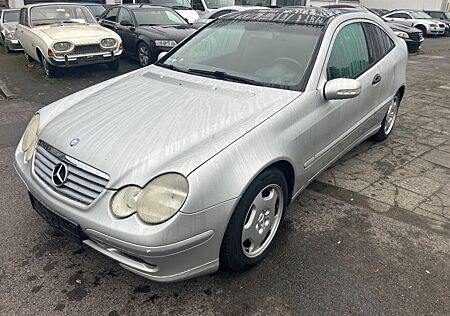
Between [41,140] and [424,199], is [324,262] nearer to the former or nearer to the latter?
[424,199]

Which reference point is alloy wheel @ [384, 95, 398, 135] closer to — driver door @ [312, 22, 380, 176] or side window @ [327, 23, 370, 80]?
driver door @ [312, 22, 380, 176]

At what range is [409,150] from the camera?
170 inches

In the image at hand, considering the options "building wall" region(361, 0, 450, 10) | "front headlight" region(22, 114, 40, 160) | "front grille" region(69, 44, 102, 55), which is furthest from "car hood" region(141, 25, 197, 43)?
"building wall" region(361, 0, 450, 10)

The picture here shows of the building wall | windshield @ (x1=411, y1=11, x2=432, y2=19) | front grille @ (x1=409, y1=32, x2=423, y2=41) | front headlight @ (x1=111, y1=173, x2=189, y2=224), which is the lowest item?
the building wall

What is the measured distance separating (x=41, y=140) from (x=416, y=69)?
34.1 feet

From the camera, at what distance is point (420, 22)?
1966 cm

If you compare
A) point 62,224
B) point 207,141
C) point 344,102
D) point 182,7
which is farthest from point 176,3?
point 62,224

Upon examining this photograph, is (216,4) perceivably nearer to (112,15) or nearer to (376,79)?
(112,15)

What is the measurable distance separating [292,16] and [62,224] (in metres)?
2.58

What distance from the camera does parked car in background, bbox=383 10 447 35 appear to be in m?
19.6

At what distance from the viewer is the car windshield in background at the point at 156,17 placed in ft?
29.2

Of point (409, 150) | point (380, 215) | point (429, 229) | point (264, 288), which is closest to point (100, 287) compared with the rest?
point (264, 288)

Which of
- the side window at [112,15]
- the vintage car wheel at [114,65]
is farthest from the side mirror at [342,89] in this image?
the side window at [112,15]

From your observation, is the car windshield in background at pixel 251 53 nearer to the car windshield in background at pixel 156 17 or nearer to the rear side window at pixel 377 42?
the rear side window at pixel 377 42
